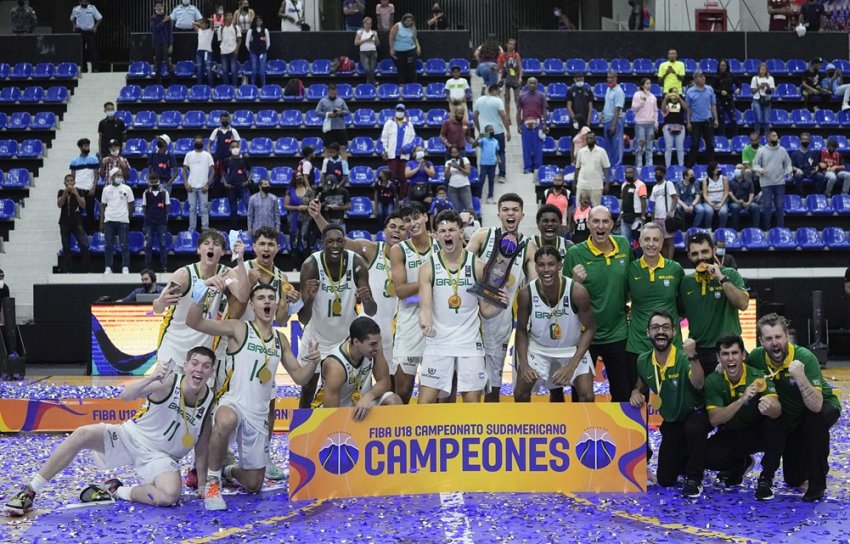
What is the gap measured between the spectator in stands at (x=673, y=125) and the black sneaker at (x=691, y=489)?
14.2 metres

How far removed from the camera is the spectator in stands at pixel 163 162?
2123cm

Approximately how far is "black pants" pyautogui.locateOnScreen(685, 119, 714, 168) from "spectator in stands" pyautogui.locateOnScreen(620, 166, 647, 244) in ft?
12.7

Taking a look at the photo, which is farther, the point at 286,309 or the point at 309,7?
the point at 309,7

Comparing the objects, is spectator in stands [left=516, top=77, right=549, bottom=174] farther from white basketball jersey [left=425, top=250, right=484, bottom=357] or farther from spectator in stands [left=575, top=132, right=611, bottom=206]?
white basketball jersey [left=425, top=250, right=484, bottom=357]

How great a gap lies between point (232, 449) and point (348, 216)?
10.8 m

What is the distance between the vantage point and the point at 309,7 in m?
28.5

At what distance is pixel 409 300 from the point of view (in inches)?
410

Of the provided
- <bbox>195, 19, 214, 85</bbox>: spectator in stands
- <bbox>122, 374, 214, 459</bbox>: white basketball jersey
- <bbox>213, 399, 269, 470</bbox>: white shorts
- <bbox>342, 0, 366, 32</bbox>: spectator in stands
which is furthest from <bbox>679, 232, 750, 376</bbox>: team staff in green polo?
<bbox>342, 0, 366, 32</bbox>: spectator in stands

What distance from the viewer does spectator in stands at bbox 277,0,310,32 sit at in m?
26.5

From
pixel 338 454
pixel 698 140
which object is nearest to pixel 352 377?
pixel 338 454

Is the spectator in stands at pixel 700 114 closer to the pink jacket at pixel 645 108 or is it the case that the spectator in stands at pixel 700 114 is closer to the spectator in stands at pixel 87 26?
the pink jacket at pixel 645 108

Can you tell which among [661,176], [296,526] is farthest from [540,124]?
[296,526]

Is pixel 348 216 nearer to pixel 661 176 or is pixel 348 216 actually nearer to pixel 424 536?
pixel 661 176

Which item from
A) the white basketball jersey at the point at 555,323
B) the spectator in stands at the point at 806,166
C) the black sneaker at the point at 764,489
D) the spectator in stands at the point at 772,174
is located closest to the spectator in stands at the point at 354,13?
the spectator in stands at the point at 772,174
